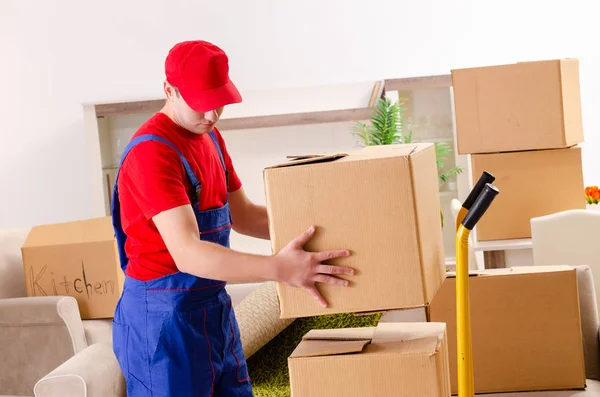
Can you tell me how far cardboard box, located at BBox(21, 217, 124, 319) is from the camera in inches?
129

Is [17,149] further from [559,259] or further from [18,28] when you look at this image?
[559,259]

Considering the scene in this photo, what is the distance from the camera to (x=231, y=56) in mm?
4965

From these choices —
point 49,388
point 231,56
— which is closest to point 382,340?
A: point 49,388

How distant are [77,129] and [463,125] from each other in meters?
2.56

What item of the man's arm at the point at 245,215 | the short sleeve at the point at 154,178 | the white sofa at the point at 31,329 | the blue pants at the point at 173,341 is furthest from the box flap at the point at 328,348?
the white sofa at the point at 31,329

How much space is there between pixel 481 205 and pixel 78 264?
2196mm

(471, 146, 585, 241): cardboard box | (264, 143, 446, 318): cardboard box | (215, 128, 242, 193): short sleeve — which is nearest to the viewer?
(264, 143, 446, 318): cardboard box

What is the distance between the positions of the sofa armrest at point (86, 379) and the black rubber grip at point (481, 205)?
110 cm

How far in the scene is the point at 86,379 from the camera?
211 cm

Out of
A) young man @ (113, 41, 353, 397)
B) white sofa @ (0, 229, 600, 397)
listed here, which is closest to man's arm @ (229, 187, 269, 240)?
young man @ (113, 41, 353, 397)

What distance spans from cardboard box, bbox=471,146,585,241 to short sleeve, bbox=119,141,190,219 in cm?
221

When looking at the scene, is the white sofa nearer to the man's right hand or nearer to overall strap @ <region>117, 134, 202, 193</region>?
overall strap @ <region>117, 134, 202, 193</region>

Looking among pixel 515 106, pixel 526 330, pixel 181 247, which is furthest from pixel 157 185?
pixel 515 106

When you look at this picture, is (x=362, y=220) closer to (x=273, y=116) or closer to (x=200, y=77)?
(x=200, y=77)
